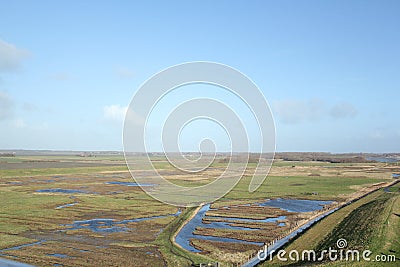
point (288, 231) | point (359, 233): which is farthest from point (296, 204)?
point (359, 233)

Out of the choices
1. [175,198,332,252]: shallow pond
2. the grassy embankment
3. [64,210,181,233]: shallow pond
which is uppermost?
the grassy embankment

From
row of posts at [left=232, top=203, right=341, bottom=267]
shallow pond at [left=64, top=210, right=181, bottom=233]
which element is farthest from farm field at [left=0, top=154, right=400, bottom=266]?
row of posts at [left=232, top=203, right=341, bottom=267]

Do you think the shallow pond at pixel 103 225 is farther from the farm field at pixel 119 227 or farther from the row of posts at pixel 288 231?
the row of posts at pixel 288 231

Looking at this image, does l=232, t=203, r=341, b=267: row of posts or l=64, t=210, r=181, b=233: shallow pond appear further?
l=64, t=210, r=181, b=233: shallow pond

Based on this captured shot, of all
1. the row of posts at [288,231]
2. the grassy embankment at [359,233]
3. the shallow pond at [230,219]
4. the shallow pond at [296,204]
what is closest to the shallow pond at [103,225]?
the shallow pond at [230,219]

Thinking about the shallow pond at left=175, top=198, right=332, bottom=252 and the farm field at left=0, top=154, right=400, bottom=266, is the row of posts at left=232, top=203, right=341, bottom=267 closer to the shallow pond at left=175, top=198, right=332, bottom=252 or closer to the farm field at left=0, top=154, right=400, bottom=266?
the farm field at left=0, top=154, right=400, bottom=266

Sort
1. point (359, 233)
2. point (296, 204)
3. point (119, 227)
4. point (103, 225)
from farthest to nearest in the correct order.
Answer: point (296, 204) → point (103, 225) → point (119, 227) → point (359, 233)

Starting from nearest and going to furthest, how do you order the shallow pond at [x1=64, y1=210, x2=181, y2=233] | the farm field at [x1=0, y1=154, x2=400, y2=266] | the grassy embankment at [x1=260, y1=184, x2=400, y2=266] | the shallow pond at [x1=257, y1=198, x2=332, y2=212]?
the grassy embankment at [x1=260, y1=184, x2=400, y2=266], the farm field at [x1=0, y1=154, x2=400, y2=266], the shallow pond at [x1=64, y1=210, x2=181, y2=233], the shallow pond at [x1=257, y1=198, x2=332, y2=212]

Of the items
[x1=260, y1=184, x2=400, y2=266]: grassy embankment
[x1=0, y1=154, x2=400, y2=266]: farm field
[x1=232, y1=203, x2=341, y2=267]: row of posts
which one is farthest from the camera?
[x1=0, y1=154, x2=400, y2=266]: farm field

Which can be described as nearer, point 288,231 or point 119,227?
point 288,231

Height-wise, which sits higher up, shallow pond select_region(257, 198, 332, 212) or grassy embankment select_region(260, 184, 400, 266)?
grassy embankment select_region(260, 184, 400, 266)

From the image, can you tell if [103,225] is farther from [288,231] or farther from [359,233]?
[359,233]

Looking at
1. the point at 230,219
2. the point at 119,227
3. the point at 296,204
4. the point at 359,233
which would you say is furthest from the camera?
the point at 296,204
